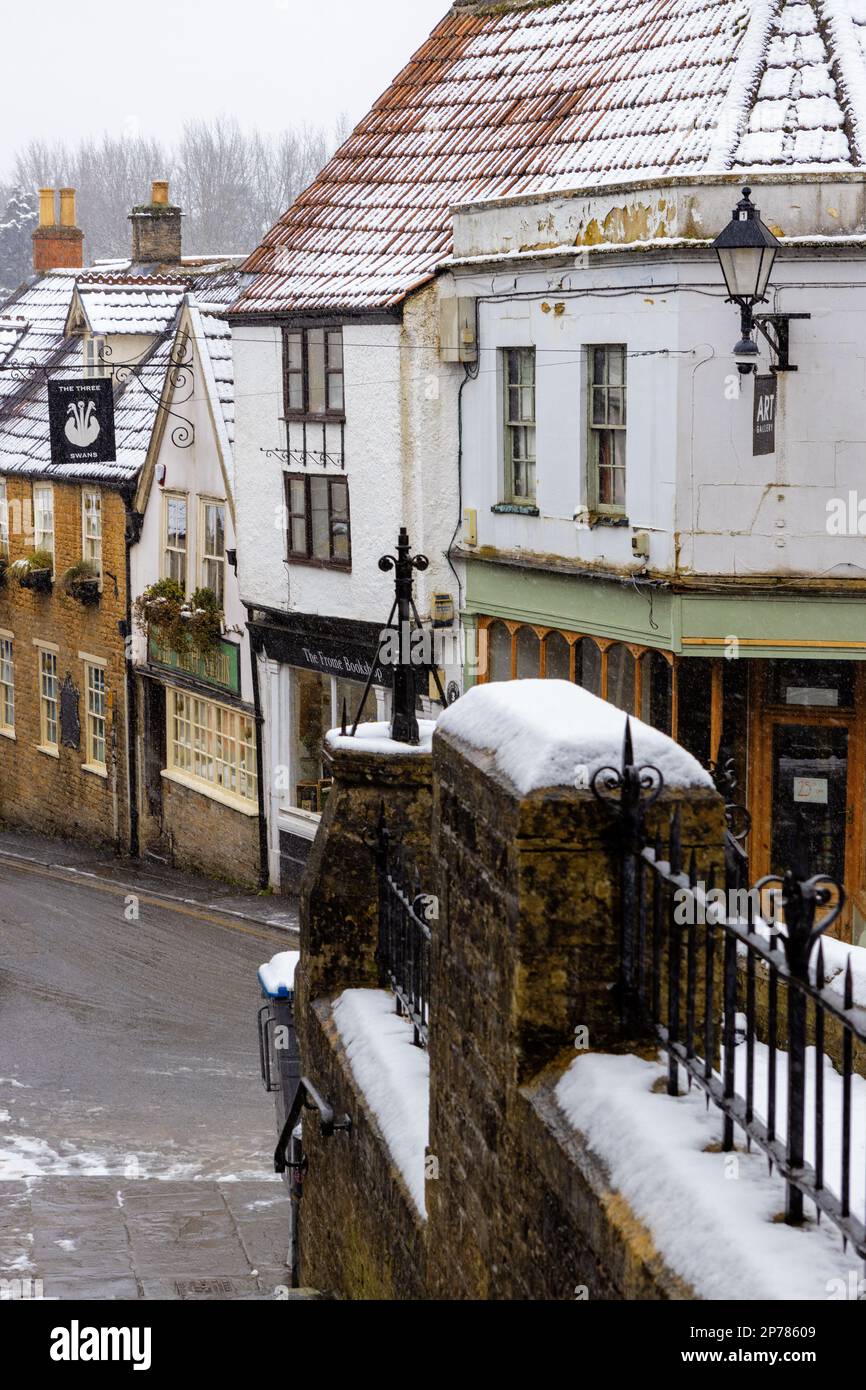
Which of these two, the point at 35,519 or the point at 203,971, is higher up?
the point at 35,519

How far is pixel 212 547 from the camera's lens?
Result: 25.2 m

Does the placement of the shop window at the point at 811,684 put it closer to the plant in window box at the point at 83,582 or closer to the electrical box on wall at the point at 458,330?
the electrical box on wall at the point at 458,330

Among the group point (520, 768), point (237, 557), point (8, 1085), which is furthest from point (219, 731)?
point (520, 768)

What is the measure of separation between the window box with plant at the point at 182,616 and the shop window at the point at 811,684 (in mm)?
10547

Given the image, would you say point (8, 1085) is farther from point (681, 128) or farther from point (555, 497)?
point (681, 128)

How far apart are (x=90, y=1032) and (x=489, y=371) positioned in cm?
760

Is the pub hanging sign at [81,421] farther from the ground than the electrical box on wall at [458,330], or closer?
closer

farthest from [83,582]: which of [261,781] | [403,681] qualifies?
[403,681]

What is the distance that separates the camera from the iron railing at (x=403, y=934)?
24.2 feet

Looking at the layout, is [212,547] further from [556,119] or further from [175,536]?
[556,119]

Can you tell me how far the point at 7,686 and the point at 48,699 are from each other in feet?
7.34

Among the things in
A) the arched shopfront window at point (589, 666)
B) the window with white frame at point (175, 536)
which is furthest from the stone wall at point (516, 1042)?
the window with white frame at point (175, 536)

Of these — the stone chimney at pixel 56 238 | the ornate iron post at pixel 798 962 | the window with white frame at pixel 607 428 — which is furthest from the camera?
the stone chimney at pixel 56 238
